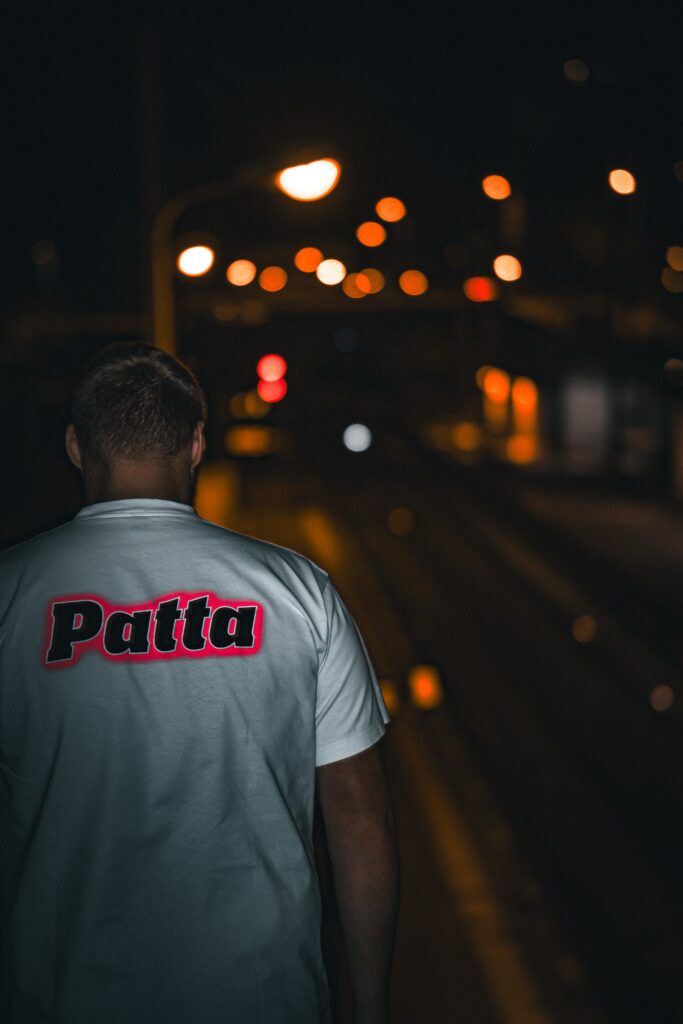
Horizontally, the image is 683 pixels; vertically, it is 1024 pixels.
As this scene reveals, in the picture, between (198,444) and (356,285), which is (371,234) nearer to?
(356,285)

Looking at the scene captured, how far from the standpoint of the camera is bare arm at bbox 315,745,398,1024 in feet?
7.09

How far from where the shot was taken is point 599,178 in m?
34.8

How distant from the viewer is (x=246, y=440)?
99.7 ft

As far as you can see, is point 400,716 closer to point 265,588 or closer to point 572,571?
point 265,588

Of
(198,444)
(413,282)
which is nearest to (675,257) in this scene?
(413,282)

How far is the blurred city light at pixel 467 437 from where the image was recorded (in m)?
40.2

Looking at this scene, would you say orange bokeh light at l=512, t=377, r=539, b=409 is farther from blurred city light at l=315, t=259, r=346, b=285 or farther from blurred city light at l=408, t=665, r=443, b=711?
blurred city light at l=408, t=665, r=443, b=711

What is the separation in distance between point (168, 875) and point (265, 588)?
0.61 meters

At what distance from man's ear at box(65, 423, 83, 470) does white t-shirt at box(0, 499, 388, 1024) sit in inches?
10.8

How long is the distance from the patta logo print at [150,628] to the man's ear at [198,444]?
412 millimetres

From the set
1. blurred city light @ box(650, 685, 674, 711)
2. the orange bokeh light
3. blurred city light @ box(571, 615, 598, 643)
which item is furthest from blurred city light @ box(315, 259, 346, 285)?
the orange bokeh light

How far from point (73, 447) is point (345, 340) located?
181 ft

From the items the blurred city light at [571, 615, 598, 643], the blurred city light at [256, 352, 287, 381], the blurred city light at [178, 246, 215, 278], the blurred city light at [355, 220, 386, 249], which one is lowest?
the blurred city light at [571, 615, 598, 643]

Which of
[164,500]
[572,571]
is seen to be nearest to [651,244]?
[572,571]
